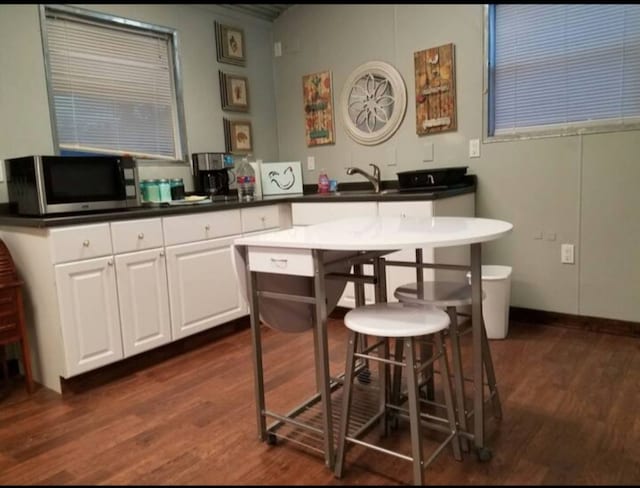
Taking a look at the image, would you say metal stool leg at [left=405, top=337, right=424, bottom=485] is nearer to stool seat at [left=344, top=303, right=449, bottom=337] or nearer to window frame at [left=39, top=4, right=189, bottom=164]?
stool seat at [left=344, top=303, right=449, bottom=337]

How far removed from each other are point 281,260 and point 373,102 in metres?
2.37

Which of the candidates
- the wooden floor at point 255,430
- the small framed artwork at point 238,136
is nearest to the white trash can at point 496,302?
the wooden floor at point 255,430

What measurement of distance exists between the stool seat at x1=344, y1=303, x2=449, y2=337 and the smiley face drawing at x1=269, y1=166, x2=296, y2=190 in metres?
2.36

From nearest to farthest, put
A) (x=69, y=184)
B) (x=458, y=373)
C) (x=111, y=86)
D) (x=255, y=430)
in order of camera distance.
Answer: (x=458, y=373), (x=255, y=430), (x=69, y=184), (x=111, y=86)

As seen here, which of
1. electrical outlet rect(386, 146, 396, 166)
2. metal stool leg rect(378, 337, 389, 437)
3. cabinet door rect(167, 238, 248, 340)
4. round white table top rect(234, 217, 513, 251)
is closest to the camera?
round white table top rect(234, 217, 513, 251)

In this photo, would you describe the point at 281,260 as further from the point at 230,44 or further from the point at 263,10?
the point at 263,10

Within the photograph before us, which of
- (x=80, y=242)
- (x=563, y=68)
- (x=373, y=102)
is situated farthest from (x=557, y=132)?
(x=80, y=242)

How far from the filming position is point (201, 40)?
12.4 feet

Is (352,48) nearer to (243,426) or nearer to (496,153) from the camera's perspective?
(496,153)

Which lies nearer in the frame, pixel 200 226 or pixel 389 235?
pixel 389 235

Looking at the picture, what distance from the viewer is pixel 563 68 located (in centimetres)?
304

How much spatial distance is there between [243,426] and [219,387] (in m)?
0.46

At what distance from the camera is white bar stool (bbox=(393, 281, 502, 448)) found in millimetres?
1813

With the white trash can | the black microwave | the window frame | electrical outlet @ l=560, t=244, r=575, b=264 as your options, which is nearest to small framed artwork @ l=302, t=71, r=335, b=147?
the window frame
